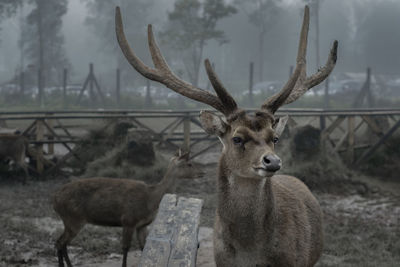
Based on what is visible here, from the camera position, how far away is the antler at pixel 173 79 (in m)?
3.10

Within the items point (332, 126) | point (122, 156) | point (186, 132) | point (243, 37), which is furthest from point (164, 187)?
point (243, 37)

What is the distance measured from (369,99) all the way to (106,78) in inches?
1454

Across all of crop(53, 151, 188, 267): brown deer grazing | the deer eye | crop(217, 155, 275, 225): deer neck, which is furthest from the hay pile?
the deer eye

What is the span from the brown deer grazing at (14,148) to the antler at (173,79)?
6223 mm

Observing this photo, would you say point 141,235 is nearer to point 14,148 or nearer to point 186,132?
point 14,148

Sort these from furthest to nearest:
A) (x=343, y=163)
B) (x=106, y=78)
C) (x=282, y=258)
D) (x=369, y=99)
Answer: (x=106, y=78) < (x=369, y=99) < (x=343, y=163) < (x=282, y=258)

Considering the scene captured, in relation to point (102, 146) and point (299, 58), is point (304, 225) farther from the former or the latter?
point (102, 146)

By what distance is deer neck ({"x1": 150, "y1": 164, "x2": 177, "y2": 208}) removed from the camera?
5918mm

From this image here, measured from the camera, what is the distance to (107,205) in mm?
5727

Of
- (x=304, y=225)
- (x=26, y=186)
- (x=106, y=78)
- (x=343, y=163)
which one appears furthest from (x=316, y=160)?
(x=106, y=78)

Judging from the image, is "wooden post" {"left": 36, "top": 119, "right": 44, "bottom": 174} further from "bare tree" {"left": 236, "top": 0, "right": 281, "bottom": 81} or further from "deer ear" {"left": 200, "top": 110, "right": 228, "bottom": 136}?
"bare tree" {"left": 236, "top": 0, "right": 281, "bottom": 81}

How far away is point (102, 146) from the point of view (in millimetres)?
9891

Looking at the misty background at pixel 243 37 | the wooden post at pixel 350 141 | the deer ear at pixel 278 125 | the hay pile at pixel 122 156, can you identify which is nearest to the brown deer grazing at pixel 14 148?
the hay pile at pixel 122 156

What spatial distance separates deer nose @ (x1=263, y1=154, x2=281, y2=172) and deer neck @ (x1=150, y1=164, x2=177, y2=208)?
133 inches
